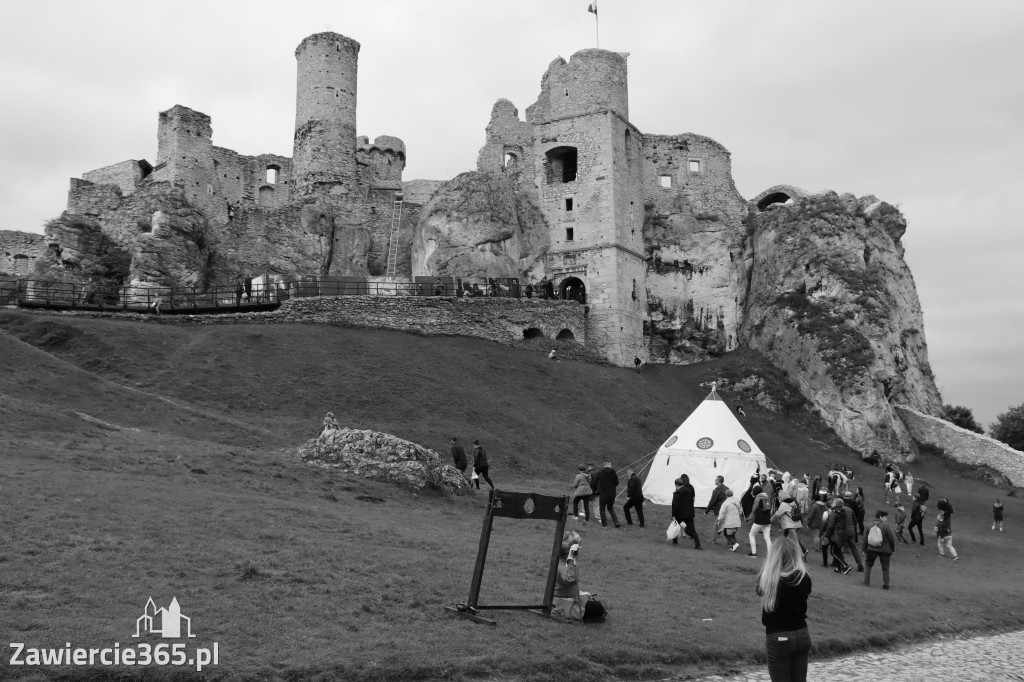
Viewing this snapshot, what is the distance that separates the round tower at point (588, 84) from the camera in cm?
5250

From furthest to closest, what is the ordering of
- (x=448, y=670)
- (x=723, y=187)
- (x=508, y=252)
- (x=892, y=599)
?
(x=723, y=187)
(x=508, y=252)
(x=892, y=599)
(x=448, y=670)

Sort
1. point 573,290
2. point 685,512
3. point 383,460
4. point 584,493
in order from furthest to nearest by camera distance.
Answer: point 573,290, point 383,460, point 584,493, point 685,512

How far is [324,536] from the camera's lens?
1516 centimetres

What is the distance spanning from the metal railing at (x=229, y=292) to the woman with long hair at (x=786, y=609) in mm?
33774

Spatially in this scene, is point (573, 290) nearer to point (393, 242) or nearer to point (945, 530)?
point (393, 242)

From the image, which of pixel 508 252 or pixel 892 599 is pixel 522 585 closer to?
pixel 892 599

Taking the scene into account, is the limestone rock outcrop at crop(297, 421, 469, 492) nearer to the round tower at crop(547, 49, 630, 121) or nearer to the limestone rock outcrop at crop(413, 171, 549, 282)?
the limestone rock outcrop at crop(413, 171, 549, 282)

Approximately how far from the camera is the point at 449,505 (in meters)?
21.1

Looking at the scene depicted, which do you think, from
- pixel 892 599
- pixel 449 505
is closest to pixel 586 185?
pixel 449 505

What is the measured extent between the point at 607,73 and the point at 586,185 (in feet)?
22.6

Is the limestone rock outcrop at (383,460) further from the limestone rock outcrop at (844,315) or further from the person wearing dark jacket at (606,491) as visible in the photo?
the limestone rock outcrop at (844,315)

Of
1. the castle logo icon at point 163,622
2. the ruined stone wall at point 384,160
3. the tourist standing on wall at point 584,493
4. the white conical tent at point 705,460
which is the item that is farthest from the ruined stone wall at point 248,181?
the castle logo icon at point 163,622

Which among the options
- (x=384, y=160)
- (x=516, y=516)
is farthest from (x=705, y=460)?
(x=384, y=160)

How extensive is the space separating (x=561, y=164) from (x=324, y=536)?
41757mm
